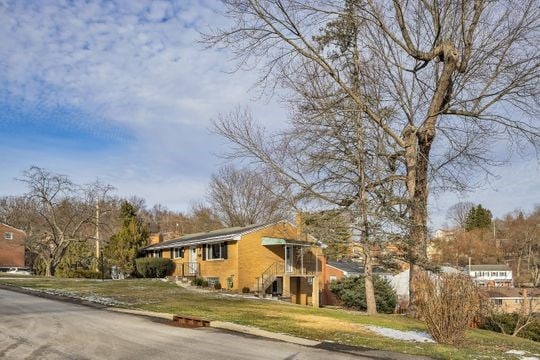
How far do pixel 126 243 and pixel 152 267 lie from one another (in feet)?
15.9

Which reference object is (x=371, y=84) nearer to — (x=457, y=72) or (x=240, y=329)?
(x=457, y=72)

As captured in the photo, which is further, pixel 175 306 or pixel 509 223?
pixel 509 223

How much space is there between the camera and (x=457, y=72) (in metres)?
20.4

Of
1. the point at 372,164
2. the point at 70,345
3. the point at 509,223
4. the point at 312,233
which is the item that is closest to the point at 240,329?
the point at 70,345

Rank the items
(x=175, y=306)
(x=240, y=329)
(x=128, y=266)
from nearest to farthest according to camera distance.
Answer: (x=240, y=329) < (x=175, y=306) < (x=128, y=266)

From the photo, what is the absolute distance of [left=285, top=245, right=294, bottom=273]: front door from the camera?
127ft

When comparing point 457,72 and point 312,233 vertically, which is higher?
point 457,72

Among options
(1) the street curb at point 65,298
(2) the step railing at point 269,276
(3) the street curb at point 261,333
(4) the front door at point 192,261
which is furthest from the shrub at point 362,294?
(3) the street curb at point 261,333

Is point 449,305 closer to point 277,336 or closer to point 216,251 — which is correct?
point 277,336

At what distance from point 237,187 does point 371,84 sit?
39.7m

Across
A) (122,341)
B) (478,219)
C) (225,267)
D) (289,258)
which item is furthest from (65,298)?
(478,219)

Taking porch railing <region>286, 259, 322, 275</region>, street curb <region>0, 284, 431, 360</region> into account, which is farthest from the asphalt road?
porch railing <region>286, 259, 322, 275</region>

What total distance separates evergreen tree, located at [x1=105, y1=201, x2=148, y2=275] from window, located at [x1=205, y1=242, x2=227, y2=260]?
8.41 metres

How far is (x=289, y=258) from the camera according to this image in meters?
39.2
